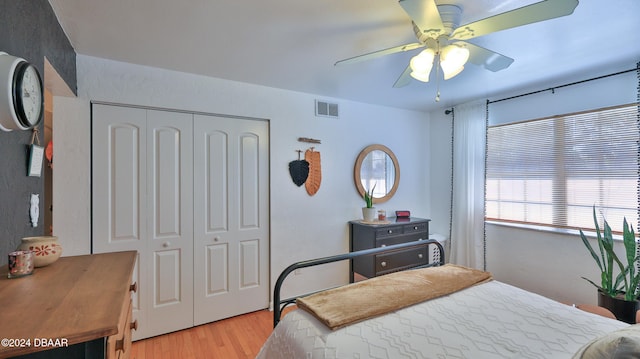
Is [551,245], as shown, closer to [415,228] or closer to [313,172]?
[415,228]

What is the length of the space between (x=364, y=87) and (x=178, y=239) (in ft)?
7.67

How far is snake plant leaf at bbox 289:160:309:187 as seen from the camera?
302cm

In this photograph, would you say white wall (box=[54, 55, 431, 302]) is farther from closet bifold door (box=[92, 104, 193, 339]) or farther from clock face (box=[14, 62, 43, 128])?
→ clock face (box=[14, 62, 43, 128])

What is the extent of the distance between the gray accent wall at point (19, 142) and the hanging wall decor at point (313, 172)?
2137mm

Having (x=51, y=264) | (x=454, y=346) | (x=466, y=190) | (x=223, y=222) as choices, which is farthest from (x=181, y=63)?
(x=466, y=190)

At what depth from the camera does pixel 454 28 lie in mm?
1522

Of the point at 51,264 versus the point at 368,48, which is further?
the point at 368,48

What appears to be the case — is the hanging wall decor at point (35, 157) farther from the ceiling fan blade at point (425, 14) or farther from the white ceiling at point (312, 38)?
the ceiling fan blade at point (425, 14)

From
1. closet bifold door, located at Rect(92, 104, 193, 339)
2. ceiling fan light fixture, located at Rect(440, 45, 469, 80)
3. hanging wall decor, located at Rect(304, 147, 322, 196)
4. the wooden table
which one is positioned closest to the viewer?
the wooden table

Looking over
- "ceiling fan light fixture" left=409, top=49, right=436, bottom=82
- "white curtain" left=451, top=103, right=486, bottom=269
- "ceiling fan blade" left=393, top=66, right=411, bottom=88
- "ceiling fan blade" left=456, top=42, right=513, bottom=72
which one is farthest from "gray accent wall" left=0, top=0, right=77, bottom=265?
"white curtain" left=451, top=103, right=486, bottom=269

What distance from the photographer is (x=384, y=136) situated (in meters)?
3.73

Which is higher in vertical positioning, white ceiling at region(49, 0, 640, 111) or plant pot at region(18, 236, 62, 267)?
white ceiling at region(49, 0, 640, 111)

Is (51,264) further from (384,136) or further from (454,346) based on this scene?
(384,136)

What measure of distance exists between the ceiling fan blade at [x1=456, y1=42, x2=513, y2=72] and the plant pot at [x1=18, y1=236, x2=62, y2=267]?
7.09 feet
